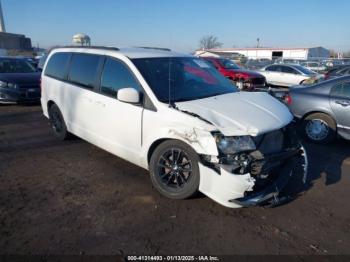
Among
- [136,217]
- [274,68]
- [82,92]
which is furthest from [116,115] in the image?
[274,68]

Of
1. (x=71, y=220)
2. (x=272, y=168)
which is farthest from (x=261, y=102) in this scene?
(x=71, y=220)

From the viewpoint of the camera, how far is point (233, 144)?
3486 millimetres

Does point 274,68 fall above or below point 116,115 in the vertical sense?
above

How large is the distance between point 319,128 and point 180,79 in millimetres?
3546

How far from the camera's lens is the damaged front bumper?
340cm

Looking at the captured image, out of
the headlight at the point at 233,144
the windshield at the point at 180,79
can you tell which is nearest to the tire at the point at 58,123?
the windshield at the point at 180,79

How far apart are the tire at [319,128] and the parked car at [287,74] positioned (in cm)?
1208

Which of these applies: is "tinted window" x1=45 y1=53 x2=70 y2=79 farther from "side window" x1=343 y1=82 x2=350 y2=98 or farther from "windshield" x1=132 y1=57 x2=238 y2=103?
"side window" x1=343 y1=82 x2=350 y2=98

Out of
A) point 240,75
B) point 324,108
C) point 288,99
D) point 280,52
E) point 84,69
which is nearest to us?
point 84,69

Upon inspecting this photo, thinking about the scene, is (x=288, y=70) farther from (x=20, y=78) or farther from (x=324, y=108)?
(x=20, y=78)

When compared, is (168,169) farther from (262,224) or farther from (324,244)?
(324,244)

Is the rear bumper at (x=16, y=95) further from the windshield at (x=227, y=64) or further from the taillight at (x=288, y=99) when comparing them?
the windshield at (x=227, y=64)

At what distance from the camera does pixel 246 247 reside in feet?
10.3

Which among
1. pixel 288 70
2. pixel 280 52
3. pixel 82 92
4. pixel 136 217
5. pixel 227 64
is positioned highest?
pixel 280 52
